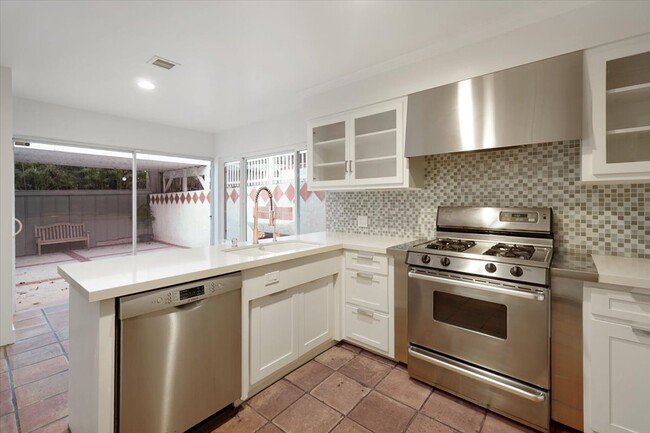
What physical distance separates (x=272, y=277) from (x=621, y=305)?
6.05ft

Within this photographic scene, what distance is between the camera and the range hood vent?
246 centimetres

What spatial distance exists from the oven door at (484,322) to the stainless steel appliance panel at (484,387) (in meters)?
0.05

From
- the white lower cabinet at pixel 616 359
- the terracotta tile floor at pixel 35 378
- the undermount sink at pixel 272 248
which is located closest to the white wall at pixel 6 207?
the terracotta tile floor at pixel 35 378

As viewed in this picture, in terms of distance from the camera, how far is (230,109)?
386 centimetres

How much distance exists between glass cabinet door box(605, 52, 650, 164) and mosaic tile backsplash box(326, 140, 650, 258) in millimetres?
311

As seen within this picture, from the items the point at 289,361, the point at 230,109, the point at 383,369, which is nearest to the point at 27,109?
the point at 230,109

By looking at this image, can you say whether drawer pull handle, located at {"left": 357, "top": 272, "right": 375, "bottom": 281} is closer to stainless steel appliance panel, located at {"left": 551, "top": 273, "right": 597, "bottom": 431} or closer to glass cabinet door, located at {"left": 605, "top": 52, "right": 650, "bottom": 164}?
stainless steel appliance panel, located at {"left": 551, "top": 273, "right": 597, "bottom": 431}

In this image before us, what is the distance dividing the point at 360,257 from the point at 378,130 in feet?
3.74

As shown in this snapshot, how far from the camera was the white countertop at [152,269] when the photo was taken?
124 centimetres

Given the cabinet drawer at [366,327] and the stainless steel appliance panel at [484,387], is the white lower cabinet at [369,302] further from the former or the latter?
the stainless steel appliance panel at [484,387]

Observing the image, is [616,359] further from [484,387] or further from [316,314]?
[316,314]

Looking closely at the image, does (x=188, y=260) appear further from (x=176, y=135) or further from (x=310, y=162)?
(x=176, y=135)

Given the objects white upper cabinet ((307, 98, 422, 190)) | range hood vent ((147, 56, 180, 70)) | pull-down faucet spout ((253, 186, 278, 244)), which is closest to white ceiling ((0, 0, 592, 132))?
range hood vent ((147, 56, 180, 70))

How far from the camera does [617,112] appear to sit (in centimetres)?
161
